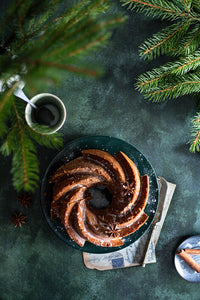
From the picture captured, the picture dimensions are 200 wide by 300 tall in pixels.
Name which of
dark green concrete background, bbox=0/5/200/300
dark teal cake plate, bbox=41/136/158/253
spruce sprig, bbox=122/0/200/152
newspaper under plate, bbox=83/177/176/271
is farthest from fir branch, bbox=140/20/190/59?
newspaper under plate, bbox=83/177/176/271

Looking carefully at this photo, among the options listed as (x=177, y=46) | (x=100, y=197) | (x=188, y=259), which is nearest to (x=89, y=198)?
(x=100, y=197)

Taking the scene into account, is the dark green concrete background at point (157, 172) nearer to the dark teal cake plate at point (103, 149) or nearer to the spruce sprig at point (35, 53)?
the dark teal cake plate at point (103, 149)

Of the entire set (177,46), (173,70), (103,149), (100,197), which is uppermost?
(177,46)

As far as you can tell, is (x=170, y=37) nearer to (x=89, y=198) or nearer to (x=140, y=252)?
(x=89, y=198)

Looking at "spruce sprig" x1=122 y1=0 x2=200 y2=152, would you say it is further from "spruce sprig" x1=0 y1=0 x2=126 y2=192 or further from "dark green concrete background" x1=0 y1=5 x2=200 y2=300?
"spruce sprig" x1=0 y1=0 x2=126 y2=192

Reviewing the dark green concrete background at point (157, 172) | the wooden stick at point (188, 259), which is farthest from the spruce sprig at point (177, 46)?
the wooden stick at point (188, 259)
